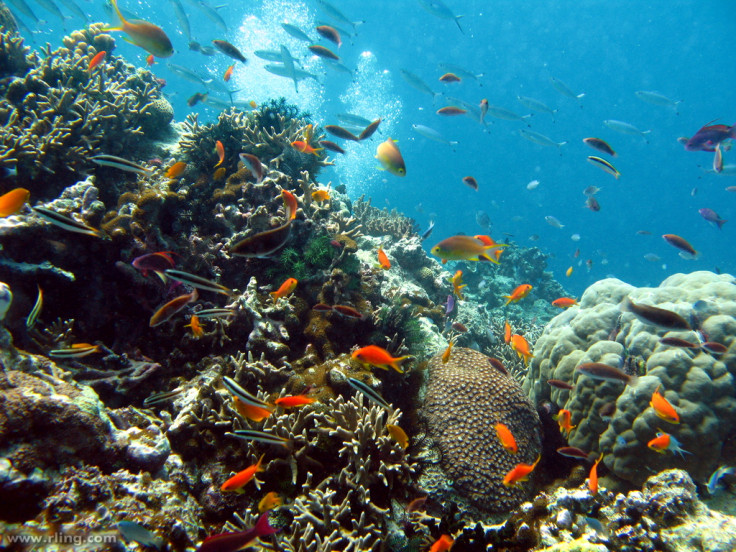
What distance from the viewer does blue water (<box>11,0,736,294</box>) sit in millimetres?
43656

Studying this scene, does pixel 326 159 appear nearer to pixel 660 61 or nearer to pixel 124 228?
pixel 124 228

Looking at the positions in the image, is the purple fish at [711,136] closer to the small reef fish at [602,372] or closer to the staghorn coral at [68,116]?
the small reef fish at [602,372]

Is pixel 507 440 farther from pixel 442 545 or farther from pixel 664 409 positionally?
pixel 664 409

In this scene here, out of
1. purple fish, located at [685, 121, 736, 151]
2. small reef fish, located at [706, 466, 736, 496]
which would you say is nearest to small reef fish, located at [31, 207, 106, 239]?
small reef fish, located at [706, 466, 736, 496]

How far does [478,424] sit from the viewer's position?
3848 mm

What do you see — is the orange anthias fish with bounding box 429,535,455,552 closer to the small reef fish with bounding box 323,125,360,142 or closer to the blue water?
the small reef fish with bounding box 323,125,360,142

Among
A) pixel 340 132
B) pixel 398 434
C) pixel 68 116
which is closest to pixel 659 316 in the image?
pixel 398 434

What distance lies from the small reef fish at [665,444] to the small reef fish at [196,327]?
5.13 meters

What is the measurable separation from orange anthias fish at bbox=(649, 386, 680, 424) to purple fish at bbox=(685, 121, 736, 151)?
5.40 m

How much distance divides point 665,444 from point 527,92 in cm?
7143

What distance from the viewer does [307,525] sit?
8.55 ft

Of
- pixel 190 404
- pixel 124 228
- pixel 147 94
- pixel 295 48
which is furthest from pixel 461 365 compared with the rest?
pixel 295 48

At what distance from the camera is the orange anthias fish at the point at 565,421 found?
4.10 metres

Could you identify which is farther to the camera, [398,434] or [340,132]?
[340,132]
